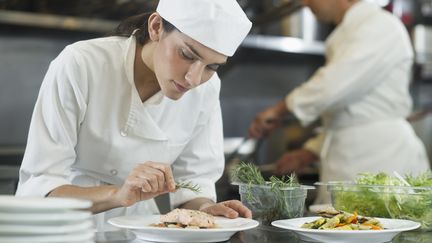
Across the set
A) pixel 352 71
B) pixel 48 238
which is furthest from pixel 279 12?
pixel 48 238

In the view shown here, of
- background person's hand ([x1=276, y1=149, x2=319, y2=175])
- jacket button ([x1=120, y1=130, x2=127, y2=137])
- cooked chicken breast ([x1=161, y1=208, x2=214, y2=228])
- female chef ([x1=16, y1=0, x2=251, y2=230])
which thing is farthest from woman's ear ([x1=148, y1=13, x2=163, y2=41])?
background person's hand ([x1=276, y1=149, x2=319, y2=175])

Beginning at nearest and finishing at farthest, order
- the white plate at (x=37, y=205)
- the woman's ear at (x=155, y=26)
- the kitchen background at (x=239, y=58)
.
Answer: the white plate at (x=37, y=205) → the woman's ear at (x=155, y=26) → the kitchen background at (x=239, y=58)

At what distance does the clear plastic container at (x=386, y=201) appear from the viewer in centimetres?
179

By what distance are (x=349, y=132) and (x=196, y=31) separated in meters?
1.71

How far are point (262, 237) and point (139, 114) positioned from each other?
50cm

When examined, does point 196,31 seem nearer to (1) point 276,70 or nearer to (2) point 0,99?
(2) point 0,99

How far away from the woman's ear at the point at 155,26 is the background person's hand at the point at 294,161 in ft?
5.69

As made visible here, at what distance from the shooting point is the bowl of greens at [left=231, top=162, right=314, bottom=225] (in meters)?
1.69

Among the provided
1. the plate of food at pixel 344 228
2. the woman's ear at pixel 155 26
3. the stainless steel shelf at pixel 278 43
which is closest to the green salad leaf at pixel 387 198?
the plate of food at pixel 344 228

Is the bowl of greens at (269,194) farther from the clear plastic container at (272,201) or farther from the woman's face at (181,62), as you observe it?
the woman's face at (181,62)

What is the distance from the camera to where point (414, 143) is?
11.0 feet

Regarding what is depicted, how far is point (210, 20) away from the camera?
5.63 ft

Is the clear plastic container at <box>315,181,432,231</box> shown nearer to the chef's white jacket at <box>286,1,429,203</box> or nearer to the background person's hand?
the chef's white jacket at <box>286,1,429,203</box>

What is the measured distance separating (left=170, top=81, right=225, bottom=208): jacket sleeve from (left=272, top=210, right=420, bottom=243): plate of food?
0.47m
